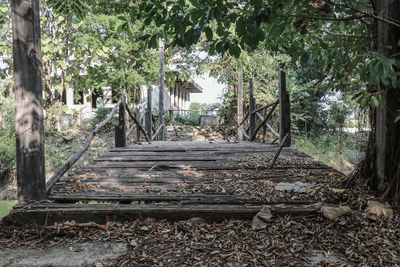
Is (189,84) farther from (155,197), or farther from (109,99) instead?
(155,197)

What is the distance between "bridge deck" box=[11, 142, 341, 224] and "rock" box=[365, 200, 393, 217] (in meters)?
0.39

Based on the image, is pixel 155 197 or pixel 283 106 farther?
pixel 283 106

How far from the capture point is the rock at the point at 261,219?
225 cm

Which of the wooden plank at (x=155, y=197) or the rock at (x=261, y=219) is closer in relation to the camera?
the rock at (x=261, y=219)

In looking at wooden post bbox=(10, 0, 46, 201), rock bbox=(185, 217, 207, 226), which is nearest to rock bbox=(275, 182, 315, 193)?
rock bbox=(185, 217, 207, 226)

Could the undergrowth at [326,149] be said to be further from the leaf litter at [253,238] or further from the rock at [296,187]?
the leaf litter at [253,238]

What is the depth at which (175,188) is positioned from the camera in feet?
10.2

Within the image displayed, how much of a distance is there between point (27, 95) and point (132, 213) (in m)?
1.32

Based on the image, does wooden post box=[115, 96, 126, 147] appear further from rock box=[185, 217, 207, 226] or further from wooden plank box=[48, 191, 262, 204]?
rock box=[185, 217, 207, 226]

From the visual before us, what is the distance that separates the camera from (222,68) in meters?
15.9

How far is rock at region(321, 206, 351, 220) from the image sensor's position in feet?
7.37

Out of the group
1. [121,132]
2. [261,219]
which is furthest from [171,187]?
[121,132]

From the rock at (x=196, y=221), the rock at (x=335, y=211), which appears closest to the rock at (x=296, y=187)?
the rock at (x=335, y=211)

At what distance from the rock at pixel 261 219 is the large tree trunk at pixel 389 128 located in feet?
3.15
